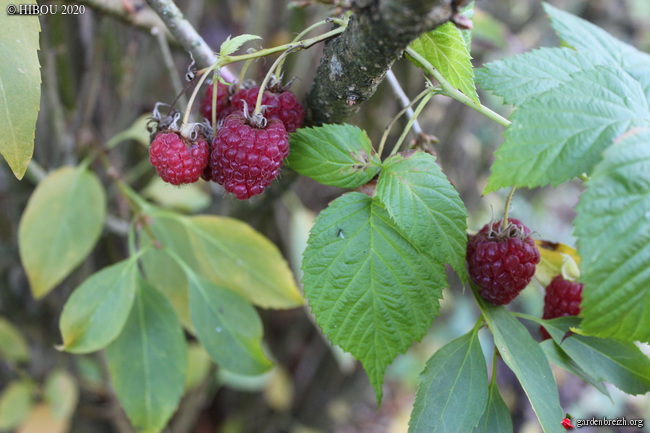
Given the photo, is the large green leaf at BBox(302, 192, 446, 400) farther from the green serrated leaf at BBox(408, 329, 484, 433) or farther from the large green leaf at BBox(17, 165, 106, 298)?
the large green leaf at BBox(17, 165, 106, 298)

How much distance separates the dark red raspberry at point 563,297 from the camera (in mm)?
696

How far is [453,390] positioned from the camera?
24.4 inches

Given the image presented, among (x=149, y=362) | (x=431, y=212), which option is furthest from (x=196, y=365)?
(x=431, y=212)

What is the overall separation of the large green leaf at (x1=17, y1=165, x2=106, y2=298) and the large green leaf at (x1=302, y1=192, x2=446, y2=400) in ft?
1.79

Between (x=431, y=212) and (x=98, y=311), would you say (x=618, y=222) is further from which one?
(x=98, y=311)

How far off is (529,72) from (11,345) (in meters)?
1.57

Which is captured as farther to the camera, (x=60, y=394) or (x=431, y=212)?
(x=60, y=394)

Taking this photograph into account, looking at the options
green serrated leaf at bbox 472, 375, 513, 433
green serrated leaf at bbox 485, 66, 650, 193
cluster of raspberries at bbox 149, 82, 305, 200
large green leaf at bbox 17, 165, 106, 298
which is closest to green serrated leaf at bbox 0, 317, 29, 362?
large green leaf at bbox 17, 165, 106, 298

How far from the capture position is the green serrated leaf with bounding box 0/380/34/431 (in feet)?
4.60

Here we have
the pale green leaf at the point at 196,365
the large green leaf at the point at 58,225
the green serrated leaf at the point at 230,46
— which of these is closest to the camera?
the green serrated leaf at the point at 230,46

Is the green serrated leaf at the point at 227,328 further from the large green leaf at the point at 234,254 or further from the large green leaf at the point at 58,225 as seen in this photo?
the large green leaf at the point at 58,225

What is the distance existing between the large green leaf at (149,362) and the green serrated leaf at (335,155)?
0.41m

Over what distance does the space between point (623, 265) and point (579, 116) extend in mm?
160

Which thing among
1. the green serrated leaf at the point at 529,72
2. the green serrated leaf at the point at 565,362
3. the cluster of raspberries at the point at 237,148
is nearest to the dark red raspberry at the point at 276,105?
the cluster of raspberries at the point at 237,148
